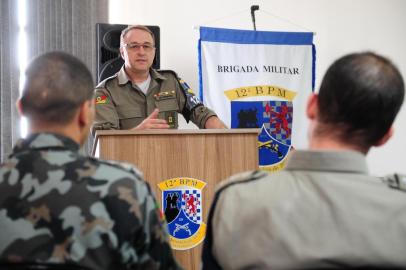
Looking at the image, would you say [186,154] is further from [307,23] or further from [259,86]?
[307,23]

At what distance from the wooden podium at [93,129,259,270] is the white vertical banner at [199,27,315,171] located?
1.72 meters

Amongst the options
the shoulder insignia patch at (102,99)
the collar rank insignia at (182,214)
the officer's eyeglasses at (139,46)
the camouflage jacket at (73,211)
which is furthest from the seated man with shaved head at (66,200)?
the officer's eyeglasses at (139,46)

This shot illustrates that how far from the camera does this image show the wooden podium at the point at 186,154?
2439 mm

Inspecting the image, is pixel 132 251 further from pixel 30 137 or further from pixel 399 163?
pixel 399 163

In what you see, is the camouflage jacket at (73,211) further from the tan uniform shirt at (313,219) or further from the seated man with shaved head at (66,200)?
the tan uniform shirt at (313,219)

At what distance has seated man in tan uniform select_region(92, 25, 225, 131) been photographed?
3494 mm

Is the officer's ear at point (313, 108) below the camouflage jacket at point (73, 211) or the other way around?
the other way around

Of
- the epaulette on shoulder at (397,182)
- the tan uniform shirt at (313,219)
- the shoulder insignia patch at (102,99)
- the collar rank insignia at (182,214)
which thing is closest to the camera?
the tan uniform shirt at (313,219)

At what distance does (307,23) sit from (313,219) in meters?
4.10

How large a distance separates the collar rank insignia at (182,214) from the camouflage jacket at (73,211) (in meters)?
1.11

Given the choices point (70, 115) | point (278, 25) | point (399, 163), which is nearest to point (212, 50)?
point (278, 25)

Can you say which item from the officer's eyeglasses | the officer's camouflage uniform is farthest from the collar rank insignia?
the officer's eyeglasses

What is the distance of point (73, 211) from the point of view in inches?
48.6

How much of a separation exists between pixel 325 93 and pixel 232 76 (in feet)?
10.2
